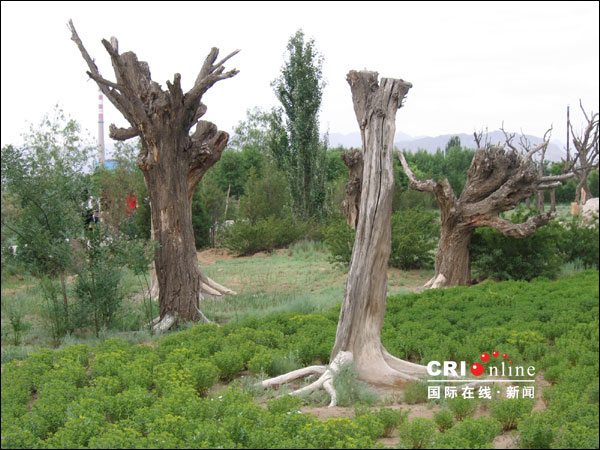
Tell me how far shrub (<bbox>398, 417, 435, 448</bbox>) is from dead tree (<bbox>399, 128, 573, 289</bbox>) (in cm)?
672

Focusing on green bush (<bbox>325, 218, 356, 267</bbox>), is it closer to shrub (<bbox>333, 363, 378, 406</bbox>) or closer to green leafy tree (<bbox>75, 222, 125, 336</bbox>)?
green leafy tree (<bbox>75, 222, 125, 336</bbox>)

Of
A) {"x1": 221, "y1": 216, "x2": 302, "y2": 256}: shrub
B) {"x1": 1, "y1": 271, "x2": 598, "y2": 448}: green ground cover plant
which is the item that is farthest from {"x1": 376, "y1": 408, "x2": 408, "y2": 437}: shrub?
{"x1": 221, "y1": 216, "x2": 302, "y2": 256}: shrub

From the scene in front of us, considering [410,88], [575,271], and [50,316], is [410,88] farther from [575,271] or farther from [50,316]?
[575,271]

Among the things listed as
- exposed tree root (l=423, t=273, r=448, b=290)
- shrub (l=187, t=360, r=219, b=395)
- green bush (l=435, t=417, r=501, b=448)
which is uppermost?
exposed tree root (l=423, t=273, r=448, b=290)

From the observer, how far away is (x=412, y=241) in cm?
1241

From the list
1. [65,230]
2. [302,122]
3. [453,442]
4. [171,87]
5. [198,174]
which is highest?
[302,122]

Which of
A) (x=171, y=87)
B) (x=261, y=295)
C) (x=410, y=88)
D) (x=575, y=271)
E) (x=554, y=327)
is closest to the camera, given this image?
(x=410, y=88)

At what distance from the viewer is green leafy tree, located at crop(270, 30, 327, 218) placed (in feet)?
55.5

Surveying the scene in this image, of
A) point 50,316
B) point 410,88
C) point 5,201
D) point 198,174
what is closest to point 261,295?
point 198,174

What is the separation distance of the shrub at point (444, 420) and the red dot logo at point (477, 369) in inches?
54.3

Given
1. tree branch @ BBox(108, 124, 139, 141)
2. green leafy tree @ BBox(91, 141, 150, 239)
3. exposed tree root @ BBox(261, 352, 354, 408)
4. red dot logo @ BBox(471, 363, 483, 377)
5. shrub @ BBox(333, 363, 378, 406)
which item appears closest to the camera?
shrub @ BBox(333, 363, 378, 406)

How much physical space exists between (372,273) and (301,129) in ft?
39.8

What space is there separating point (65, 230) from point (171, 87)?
7.39 ft

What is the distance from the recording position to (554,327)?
21.3ft
